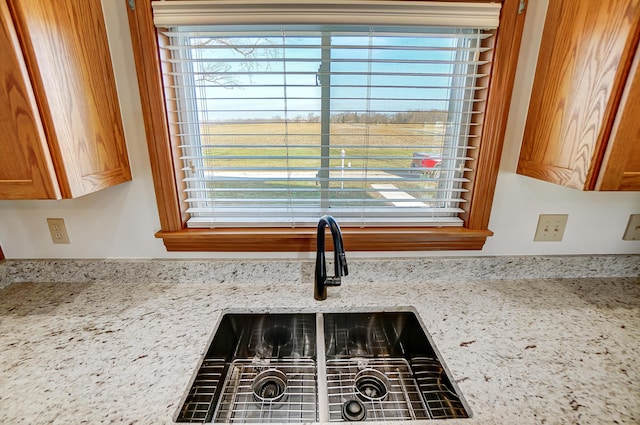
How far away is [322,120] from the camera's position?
41.7 inches

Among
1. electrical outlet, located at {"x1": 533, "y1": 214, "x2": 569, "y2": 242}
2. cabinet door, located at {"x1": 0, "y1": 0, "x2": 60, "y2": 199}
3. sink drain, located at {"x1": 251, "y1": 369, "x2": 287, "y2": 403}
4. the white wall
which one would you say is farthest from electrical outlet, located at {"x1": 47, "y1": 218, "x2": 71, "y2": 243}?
electrical outlet, located at {"x1": 533, "y1": 214, "x2": 569, "y2": 242}

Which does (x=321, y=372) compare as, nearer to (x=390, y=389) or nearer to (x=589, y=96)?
(x=390, y=389)

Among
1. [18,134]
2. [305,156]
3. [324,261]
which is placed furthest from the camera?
[305,156]

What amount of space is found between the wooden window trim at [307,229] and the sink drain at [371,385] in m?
0.44

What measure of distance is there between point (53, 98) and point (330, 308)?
3.35 ft

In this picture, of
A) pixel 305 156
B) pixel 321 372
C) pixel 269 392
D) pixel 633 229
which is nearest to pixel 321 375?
pixel 321 372

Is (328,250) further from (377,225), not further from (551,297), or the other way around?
(551,297)

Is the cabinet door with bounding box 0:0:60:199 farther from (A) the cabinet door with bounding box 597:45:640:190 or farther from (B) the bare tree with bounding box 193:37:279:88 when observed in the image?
(A) the cabinet door with bounding box 597:45:640:190

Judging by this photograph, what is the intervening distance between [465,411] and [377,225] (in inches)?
25.5

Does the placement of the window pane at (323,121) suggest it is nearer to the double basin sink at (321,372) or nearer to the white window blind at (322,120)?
the white window blind at (322,120)

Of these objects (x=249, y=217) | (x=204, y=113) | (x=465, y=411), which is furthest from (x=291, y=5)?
(x=465, y=411)

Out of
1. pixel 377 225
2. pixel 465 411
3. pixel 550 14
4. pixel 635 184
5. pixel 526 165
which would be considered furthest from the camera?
pixel 377 225

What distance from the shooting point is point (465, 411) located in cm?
65

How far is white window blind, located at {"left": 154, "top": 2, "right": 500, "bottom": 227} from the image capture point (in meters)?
0.98
